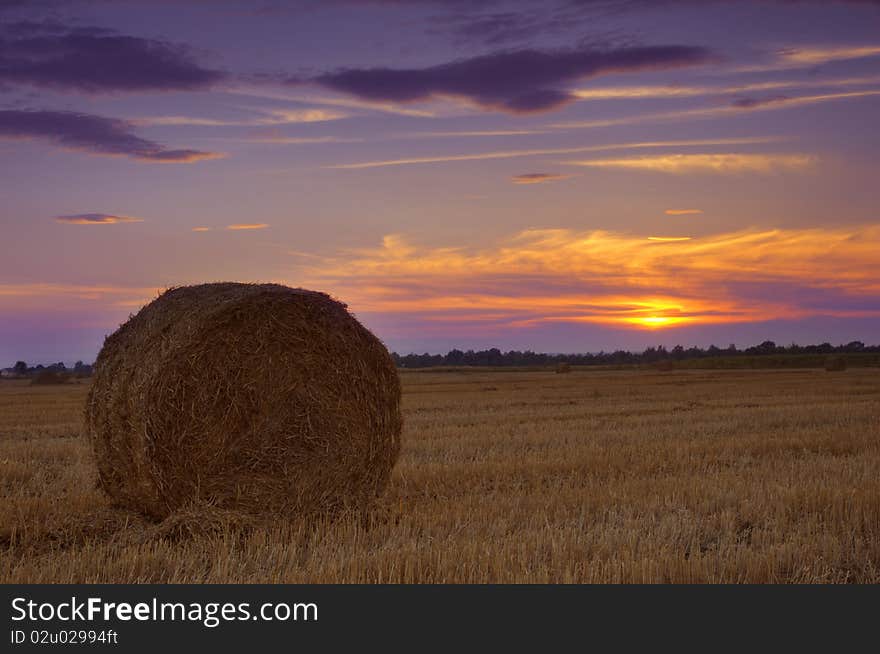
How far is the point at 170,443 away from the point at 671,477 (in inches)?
217

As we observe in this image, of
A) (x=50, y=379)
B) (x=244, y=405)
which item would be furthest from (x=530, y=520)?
(x=50, y=379)

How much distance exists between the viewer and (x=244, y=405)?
8.92 metres

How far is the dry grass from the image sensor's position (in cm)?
602

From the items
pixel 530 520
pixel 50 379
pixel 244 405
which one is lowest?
pixel 50 379

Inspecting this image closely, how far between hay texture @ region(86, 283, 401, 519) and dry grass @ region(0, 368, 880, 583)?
440mm

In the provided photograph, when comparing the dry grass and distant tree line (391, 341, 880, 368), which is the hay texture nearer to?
the dry grass

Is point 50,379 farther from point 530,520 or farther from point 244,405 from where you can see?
point 530,520

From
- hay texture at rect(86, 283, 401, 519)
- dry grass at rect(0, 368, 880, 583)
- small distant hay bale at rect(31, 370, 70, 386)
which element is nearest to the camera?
dry grass at rect(0, 368, 880, 583)

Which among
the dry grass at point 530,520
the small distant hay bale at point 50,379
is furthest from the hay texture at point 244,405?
the small distant hay bale at point 50,379

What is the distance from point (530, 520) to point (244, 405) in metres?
3.12

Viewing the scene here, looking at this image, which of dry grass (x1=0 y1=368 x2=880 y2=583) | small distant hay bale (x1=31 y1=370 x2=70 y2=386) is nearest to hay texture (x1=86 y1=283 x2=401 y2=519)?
dry grass (x1=0 y1=368 x2=880 y2=583)

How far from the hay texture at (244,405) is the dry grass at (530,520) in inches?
17.3
